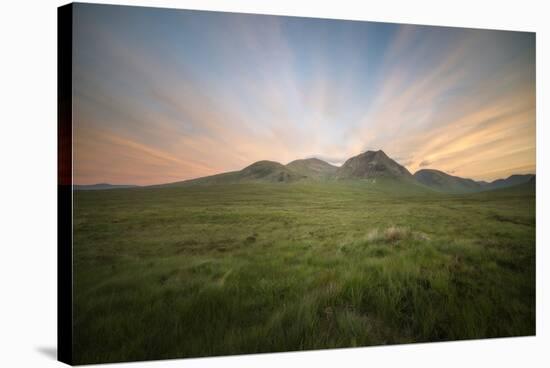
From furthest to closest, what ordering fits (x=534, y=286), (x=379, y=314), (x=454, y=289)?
(x=534, y=286), (x=454, y=289), (x=379, y=314)

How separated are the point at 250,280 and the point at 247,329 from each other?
1.82 ft

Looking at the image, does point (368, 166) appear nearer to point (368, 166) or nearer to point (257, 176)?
point (368, 166)

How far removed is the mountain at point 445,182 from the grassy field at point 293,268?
14 centimetres

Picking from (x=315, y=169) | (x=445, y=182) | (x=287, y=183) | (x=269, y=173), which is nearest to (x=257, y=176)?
(x=269, y=173)

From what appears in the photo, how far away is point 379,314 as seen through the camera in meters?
4.45

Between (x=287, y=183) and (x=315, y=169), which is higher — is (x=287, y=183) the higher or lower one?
the lower one

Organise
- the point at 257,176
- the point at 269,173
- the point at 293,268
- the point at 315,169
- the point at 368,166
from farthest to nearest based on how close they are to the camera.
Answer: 1. the point at 368,166
2. the point at 315,169
3. the point at 269,173
4. the point at 257,176
5. the point at 293,268

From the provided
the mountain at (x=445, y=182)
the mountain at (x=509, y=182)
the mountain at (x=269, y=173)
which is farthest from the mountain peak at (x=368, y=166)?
the mountain at (x=509, y=182)

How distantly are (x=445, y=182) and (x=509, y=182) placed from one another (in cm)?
99

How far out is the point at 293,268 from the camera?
450cm

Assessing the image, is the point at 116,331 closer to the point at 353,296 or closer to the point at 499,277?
the point at 353,296

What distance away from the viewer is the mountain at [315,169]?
495 cm

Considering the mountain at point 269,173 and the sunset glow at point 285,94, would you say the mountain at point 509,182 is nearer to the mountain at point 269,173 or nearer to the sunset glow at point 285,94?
the sunset glow at point 285,94

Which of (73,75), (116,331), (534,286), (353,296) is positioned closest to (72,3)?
(73,75)
